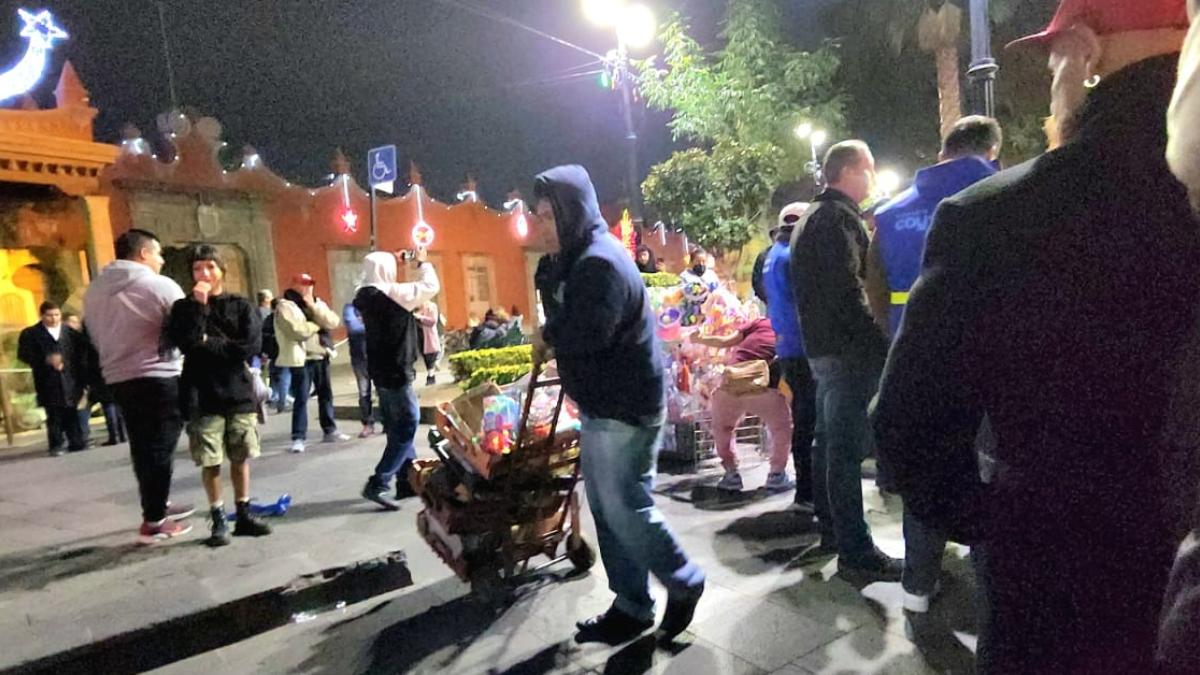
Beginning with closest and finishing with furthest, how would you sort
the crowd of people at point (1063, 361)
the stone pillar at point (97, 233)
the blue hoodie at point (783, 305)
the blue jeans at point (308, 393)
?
the crowd of people at point (1063, 361)
the blue hoodie at point (783, 305)
the blue jeans at point (308, 393)
the stone pillar at point (97, 233)

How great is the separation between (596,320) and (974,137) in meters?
1.67

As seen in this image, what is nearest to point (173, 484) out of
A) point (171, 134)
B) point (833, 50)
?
point (171, 134)

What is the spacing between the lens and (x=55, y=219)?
451 inches

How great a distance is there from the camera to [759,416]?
17.1 ft

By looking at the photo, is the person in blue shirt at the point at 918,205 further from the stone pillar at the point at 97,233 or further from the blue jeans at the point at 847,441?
the stone pillar at the point at 97,233

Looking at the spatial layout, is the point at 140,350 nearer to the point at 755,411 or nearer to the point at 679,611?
the point at 679,611

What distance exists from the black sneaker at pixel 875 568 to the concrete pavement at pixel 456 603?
0.19ft

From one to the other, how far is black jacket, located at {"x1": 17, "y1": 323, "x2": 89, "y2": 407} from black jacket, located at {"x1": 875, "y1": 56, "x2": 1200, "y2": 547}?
1022cm

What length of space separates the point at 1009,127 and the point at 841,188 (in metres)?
12.2

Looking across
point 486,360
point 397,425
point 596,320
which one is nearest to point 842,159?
point 596,320

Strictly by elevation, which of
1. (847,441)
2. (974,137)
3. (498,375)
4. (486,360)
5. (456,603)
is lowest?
(456,603)

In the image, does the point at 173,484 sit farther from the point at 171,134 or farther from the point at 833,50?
the point at 833,50

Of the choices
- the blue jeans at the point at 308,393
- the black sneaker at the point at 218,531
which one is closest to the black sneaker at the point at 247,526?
the black sneaker at the point at 218,531

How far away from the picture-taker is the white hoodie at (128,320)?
4.68 m
